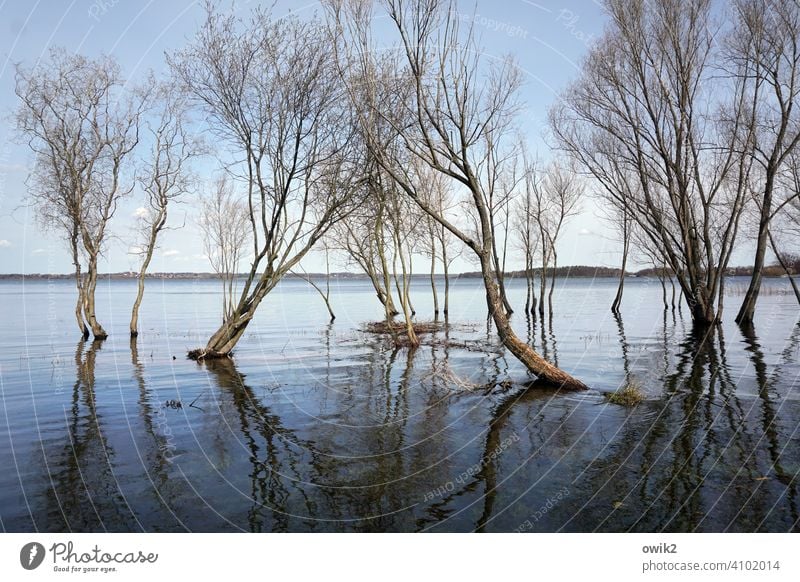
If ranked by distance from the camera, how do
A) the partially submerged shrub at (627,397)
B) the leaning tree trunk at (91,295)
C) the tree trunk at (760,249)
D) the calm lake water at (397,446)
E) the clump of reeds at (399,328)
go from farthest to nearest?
the clump of reeds at (399,328), the leaning tree trunk at (91,295), the tree trunk at (760,249), the partially submerged shrub at (627,397), the calm lake water at (397,446)

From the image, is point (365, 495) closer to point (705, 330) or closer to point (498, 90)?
point (498, 90)

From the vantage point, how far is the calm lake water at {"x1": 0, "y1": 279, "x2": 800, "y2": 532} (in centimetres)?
578

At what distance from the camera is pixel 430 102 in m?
13.7

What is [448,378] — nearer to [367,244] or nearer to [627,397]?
[627,397]

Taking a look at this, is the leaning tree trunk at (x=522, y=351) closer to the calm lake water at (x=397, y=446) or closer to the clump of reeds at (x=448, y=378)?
the calm lake water at (x=397, y=446)

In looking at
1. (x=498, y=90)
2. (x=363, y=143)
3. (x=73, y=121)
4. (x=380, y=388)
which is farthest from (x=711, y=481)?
(x=73, y=121)

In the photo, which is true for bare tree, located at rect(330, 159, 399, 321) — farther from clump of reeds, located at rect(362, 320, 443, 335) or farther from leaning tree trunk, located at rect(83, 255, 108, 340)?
leaning tree trunk, located at rect(83, 255, 108, 340)

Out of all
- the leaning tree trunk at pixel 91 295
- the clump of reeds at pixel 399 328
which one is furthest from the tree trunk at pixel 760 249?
the leaning tree trunk at pixel 91 295

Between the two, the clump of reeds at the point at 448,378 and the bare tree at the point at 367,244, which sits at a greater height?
the bare tree at the point at 367,244

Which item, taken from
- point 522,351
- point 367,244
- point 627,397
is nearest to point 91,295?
point 367,244

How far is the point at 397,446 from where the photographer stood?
27.3ft

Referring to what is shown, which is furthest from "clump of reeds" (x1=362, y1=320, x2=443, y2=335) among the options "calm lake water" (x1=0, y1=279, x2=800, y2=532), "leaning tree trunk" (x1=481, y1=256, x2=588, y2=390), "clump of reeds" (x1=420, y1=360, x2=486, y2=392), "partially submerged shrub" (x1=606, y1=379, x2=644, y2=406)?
"partially submerged shrub" (x1=606, y1=379, x2=644, y2=406)

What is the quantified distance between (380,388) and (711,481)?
7866 millimetres

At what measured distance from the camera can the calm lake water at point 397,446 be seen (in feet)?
19.0
